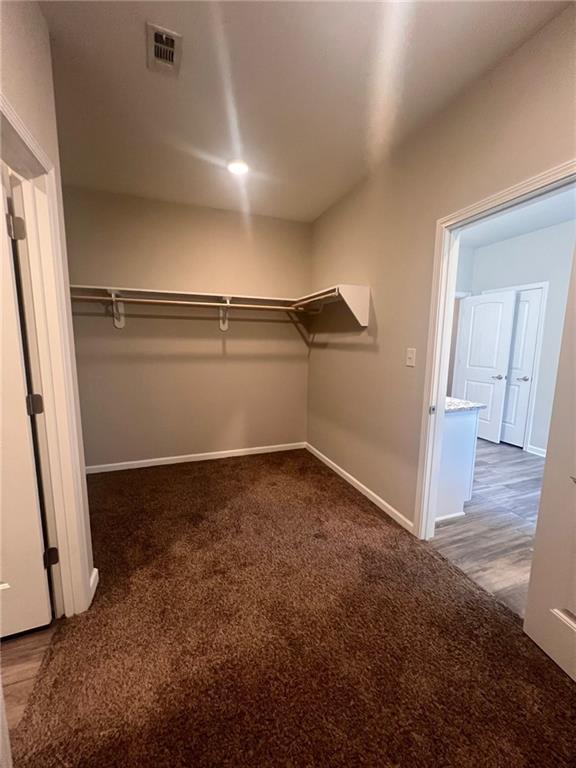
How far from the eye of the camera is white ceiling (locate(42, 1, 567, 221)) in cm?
133

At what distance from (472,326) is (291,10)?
444 centimetres

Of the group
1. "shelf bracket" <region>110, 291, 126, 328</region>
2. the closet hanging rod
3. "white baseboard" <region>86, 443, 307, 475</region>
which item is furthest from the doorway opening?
"shelf bracket" <region>110, 291, 126, 328</region>

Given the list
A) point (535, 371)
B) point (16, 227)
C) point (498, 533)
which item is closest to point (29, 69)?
point (16, 227)

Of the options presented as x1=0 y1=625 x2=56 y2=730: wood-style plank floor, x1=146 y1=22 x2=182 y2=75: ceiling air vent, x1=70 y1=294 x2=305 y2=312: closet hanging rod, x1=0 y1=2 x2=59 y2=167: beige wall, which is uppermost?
x1=146 y1=22 x2=182 y2=75: ceiling air vent

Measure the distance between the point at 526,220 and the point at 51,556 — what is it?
16.8 feet

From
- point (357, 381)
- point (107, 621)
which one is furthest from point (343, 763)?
point (357, 381)

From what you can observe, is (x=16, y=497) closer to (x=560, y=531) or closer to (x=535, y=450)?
(x=560, y=531)

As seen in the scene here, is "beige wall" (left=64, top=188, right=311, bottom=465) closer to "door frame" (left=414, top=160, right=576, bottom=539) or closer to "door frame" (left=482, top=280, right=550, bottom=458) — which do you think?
"door frame" (left=414, top=160, right=576, bottom=539)

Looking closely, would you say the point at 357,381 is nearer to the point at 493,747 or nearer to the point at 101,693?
the point at 493,747

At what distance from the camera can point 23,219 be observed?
1278 mm

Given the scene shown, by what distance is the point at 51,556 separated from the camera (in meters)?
1.51

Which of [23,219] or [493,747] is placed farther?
[23,219]

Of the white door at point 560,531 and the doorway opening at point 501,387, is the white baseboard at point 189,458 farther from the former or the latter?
the white door at point 560,531

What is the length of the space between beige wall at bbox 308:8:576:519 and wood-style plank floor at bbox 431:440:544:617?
393 millimetres
